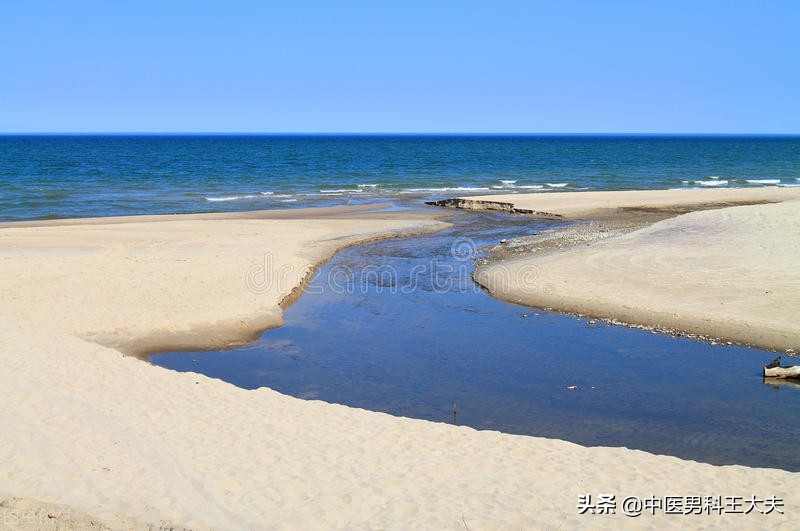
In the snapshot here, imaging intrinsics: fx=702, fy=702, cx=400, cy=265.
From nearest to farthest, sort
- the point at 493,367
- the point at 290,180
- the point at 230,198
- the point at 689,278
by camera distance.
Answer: the point at 493,367, the point at 689,278, the point at 230,198, the point at 290,180

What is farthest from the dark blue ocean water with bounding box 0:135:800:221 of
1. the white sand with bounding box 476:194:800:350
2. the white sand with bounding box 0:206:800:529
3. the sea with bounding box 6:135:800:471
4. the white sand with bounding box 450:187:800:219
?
the white sand with bounding box 0:206:800:529

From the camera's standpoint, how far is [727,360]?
1273cm

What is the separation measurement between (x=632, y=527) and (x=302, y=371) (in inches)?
277

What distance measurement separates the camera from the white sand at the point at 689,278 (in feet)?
46.8

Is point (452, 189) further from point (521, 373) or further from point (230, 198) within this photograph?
point (521, 373)

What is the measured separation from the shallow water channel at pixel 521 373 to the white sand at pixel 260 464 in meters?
1.28

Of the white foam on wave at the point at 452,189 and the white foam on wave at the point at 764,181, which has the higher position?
the white foam on wave at the point at 764,181

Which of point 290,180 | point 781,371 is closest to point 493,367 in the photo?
point 781,371

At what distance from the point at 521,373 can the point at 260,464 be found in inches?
233
